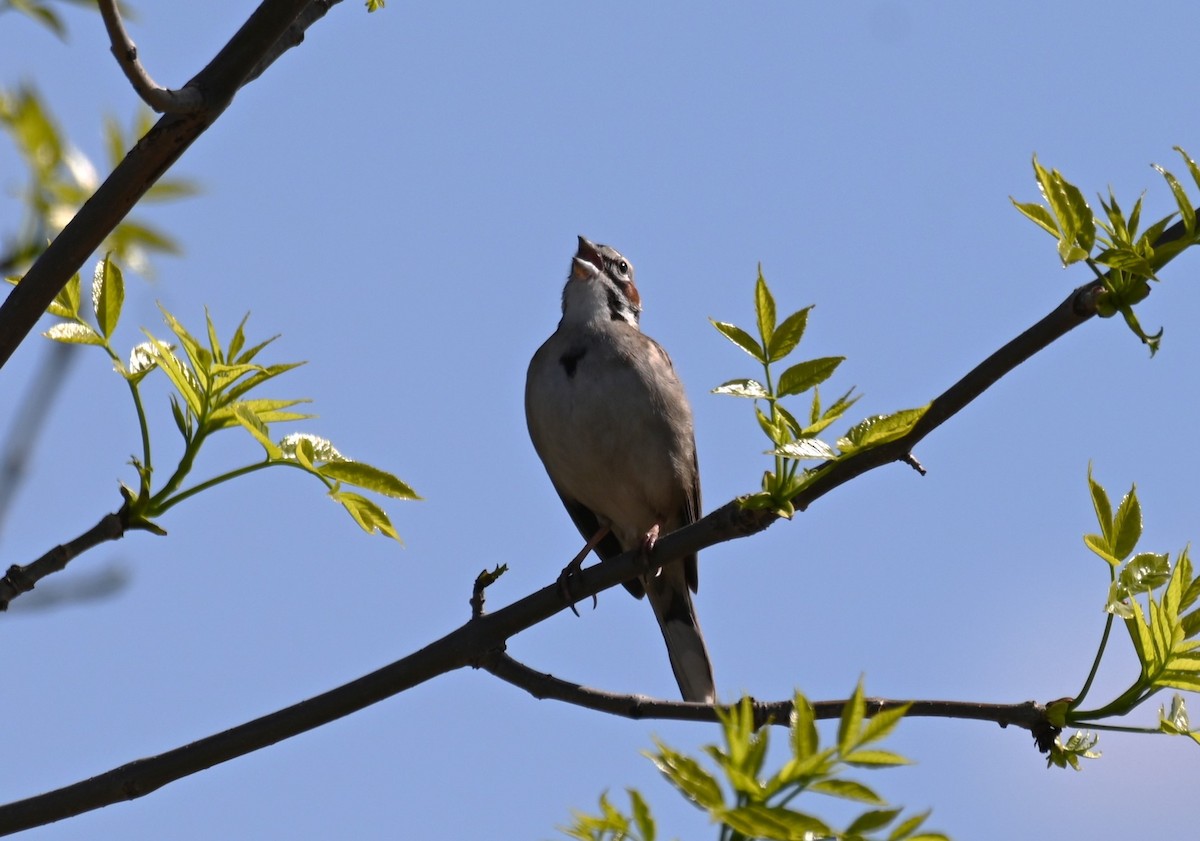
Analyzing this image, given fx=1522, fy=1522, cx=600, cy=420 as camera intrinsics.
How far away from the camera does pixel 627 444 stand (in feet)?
29.0

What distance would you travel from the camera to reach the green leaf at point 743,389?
3760 mm

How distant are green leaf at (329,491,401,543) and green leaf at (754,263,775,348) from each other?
43.1 inches

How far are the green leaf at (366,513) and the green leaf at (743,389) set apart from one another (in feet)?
3.12

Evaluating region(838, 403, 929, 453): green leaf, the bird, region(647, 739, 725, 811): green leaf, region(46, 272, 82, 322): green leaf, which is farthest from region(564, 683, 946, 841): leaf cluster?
the bird

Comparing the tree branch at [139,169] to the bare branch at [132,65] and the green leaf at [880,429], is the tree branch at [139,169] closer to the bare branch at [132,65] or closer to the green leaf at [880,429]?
the bare branch at [132,65]

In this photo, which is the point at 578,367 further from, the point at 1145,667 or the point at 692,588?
the point at 1145,667

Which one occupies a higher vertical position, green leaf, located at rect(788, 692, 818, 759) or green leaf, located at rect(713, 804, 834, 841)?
green leaf, located at rect(788, 692, 818, 759)

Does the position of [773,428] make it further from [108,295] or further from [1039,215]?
[108,295]

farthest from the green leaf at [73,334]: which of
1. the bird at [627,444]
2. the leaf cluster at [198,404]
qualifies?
the bird at [627,444]

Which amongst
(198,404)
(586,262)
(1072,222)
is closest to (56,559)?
(198,404)

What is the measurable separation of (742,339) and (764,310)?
0.35ft

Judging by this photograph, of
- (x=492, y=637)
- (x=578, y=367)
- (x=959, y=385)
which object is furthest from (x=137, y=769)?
(x=578, y=367)

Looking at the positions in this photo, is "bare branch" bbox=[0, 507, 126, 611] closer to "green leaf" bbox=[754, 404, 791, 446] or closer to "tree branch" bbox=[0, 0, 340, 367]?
"tree branch" bbox=[0, 0, 340, 367]

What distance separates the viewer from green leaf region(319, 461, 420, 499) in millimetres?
3949
